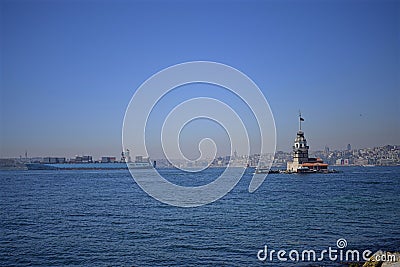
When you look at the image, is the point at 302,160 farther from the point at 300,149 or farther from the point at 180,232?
the point at 180,232

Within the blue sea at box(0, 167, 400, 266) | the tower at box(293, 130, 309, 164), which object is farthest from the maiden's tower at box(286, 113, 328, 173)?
the blue sea at box(0, 167, 400, 266)

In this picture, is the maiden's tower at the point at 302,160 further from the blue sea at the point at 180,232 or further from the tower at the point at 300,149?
the blue sea at the point at 180,232

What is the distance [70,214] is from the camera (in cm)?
2955

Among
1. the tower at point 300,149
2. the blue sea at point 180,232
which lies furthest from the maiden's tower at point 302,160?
the blue sea at point 180,232

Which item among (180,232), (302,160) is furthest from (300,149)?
(180,232)

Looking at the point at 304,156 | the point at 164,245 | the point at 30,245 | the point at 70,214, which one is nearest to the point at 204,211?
the point at 70,214

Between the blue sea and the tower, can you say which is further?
the tower

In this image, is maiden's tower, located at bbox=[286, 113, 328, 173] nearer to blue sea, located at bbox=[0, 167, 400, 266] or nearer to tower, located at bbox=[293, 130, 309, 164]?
tower, located at bbox=[293, 130, 309, 164]

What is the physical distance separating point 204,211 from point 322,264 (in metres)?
15.8

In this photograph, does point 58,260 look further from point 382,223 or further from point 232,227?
point 382,223

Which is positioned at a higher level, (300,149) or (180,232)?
(300,149)

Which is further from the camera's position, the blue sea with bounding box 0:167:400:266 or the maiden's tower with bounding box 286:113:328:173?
the maiden's tower with bounding box 286:113:328:173

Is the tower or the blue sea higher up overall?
the tower

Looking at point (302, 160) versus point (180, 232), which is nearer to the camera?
point (180, 232)
